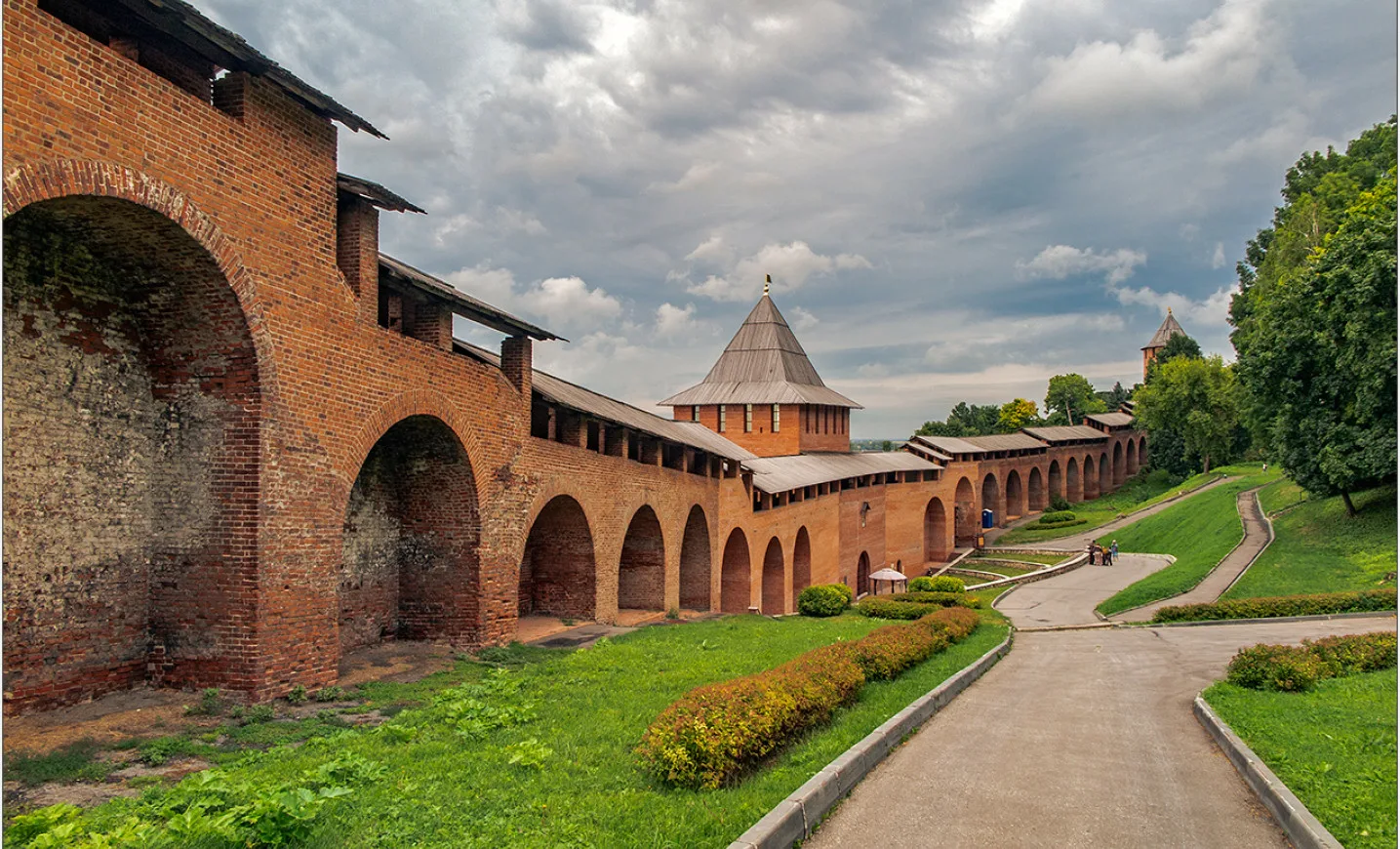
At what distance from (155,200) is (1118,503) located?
59.4m

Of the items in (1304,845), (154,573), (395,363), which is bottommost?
(1304,845)

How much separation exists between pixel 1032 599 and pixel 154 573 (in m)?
24.8

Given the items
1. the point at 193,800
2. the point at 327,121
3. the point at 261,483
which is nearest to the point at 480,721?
the point at 193,800

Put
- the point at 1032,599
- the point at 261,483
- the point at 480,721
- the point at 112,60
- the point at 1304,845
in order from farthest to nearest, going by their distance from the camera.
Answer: the point at 1032,599 < the point at 261,483 < the point at 480,721 < the point at 112,60 < the point at 1304,845

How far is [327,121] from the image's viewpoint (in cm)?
953

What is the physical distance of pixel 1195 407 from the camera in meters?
49.7

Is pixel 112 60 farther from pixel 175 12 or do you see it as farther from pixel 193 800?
pixel 193 800

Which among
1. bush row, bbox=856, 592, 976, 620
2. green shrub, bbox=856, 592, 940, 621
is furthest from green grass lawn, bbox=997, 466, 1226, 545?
green shrub, bbox=856, 592, 940, 621

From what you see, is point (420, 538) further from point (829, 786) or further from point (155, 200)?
point (829, 786)

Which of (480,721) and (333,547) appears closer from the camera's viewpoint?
(480,721)

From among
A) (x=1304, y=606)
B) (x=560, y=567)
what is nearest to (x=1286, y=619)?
(x=1304, y=606)

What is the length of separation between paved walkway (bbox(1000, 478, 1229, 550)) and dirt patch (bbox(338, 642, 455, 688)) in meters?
35.3

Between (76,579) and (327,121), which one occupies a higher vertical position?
(327,121)

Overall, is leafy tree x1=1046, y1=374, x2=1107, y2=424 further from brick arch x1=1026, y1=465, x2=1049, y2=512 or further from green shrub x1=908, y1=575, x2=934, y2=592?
green shrub x1=908, y1=575, x2=934, y2=592
